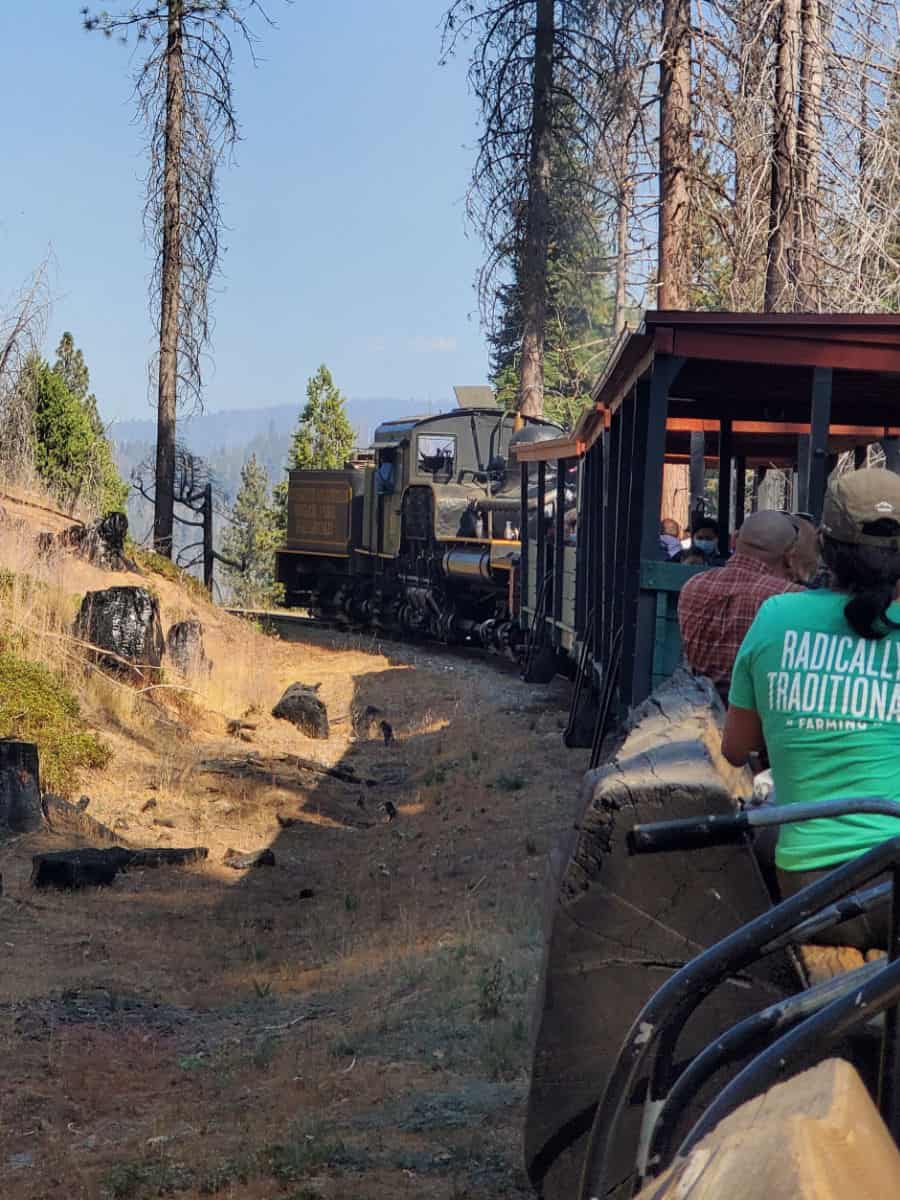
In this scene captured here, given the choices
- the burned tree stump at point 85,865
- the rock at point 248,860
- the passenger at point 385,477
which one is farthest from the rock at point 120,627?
the passenger at point 385,477

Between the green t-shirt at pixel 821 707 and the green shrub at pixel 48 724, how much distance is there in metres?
9.78

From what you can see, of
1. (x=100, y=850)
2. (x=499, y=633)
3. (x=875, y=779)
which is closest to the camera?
(x=875, y=779)

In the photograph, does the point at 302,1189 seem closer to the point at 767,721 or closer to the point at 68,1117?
the point at 68,1117

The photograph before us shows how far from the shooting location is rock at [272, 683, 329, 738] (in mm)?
17016

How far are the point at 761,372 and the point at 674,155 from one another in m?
8.13

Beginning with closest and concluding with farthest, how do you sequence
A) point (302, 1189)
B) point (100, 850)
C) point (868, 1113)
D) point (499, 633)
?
point (868, 1113) → point (302, 1189) → point (100, 850) → point (499, 633)

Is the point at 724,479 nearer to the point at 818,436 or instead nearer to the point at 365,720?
the point at 818,436

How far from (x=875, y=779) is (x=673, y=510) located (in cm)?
1474

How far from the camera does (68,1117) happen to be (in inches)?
229

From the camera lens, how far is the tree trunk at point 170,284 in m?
27.7

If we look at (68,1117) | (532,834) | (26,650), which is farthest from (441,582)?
(68,1117)

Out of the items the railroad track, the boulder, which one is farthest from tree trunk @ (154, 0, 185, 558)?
the boulder

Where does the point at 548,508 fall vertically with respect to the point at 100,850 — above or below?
above

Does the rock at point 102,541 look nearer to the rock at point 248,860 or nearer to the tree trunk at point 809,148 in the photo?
the tree trunk at point 809,148
